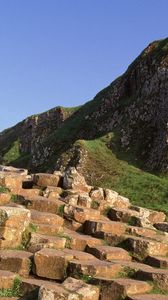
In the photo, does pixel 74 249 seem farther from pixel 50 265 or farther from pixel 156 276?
pixel 156 276

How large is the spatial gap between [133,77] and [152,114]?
9896 millimetres

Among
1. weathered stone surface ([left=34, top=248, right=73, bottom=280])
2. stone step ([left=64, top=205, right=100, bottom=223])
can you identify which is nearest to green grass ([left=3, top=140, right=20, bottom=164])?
stone step ([left=64, top=205, right=100, bottom=223])

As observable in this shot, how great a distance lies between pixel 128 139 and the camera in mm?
Answer: 45188

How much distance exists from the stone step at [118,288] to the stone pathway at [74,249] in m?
0.02

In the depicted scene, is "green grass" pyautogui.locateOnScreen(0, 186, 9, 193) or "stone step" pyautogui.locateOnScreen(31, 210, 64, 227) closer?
"stone step" pyautogui.locateOnScreen(31, 210, 64, 227)

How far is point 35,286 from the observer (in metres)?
10.8

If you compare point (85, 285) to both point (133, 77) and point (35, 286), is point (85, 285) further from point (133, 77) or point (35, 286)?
point (133, 77)

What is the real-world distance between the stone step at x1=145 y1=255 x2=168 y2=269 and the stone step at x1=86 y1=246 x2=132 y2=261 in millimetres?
541

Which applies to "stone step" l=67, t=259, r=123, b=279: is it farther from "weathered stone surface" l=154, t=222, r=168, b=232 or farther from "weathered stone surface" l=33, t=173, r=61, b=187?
"weathered stone surface" l=33, t=173, r=61, b=187

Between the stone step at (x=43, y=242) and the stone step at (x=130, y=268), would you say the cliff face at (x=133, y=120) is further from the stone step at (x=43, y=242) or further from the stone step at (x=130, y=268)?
the stone step at (x=130, y=268)

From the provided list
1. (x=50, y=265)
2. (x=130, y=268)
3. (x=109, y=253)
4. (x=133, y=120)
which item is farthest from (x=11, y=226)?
(x=133, y=120)

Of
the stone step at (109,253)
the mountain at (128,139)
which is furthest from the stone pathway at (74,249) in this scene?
the mountain at (128,139)

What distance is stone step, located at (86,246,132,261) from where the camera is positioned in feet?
43.3

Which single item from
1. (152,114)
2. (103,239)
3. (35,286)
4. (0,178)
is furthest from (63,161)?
(35,286)
